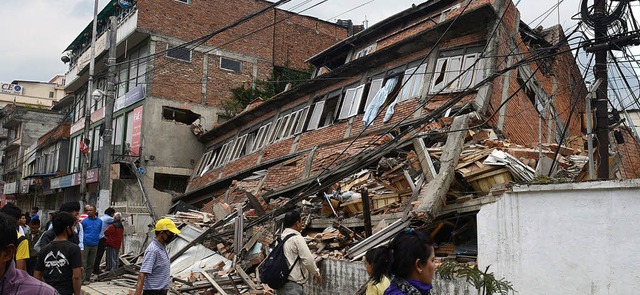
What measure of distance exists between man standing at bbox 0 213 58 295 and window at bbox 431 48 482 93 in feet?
35.3

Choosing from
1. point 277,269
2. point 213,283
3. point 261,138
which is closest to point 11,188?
point 261,138

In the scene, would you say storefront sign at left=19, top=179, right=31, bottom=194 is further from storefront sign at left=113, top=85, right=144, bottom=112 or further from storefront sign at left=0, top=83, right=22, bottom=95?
storefront sign at left=0, top=83, right=22, bottom=95

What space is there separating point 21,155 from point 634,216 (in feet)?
167

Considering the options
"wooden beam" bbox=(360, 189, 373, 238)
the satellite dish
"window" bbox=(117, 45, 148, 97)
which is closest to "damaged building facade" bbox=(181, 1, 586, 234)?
"wooden beam" bbox=(360, 189, 373, 238)

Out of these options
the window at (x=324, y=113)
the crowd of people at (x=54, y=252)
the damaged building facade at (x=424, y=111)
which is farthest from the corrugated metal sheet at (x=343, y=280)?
the window at (x=324, y=113)

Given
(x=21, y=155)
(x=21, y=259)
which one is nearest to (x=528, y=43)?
(x=21, y=259)

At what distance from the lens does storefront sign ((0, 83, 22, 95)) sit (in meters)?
68.0

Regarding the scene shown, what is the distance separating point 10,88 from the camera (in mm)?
68438

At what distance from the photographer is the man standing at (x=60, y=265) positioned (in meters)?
5.19

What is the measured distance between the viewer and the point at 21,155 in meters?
46.9

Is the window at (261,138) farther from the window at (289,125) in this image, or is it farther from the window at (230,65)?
the window at (230,65)

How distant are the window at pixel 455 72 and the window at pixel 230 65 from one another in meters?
15.5

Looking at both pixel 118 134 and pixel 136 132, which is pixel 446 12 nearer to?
pixel 136 132

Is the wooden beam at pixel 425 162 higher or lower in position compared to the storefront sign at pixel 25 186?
lower
